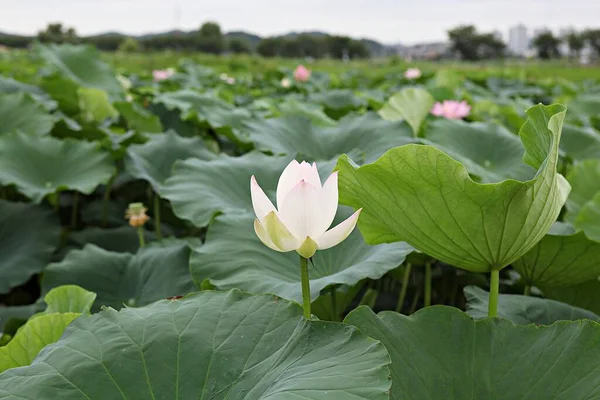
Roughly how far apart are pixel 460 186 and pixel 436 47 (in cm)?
4121

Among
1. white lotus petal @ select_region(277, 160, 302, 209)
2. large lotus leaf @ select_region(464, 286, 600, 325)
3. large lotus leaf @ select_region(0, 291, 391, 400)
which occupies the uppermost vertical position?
white lotus petal @ select_region(277, 160, 302, 209)

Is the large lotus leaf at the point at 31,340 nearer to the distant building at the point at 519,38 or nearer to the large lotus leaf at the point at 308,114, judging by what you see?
the large lotus leaf at the point at 308,114

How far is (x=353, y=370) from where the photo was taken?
25.8 inches

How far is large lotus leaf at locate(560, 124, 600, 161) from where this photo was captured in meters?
2.24

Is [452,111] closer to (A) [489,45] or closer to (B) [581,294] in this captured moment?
(B) [581,294]

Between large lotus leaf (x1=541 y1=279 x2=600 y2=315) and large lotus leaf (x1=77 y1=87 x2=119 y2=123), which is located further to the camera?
large lotus leaf (x1=77 y1=87 x2=119 y2=123)

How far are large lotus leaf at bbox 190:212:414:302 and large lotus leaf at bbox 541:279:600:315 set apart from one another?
387 millimetres

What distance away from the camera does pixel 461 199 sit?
0.85m

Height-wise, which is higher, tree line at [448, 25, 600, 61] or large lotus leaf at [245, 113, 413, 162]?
large lotus leaf at [245, 113, 413, 162]

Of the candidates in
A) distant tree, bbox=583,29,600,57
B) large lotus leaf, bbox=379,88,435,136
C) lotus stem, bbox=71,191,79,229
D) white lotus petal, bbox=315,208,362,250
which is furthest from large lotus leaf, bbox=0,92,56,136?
distant tree, bbox=583,29,600,57

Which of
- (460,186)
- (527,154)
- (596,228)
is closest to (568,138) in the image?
(596,228)

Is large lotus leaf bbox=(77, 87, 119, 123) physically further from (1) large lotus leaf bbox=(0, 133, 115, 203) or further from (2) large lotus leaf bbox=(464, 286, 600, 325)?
(2) large lotus leaf bbox=(464, 286, 600, 325)

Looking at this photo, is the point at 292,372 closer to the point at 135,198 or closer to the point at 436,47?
the point at 135,198

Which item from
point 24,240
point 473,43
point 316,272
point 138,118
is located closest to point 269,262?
point 316,272
